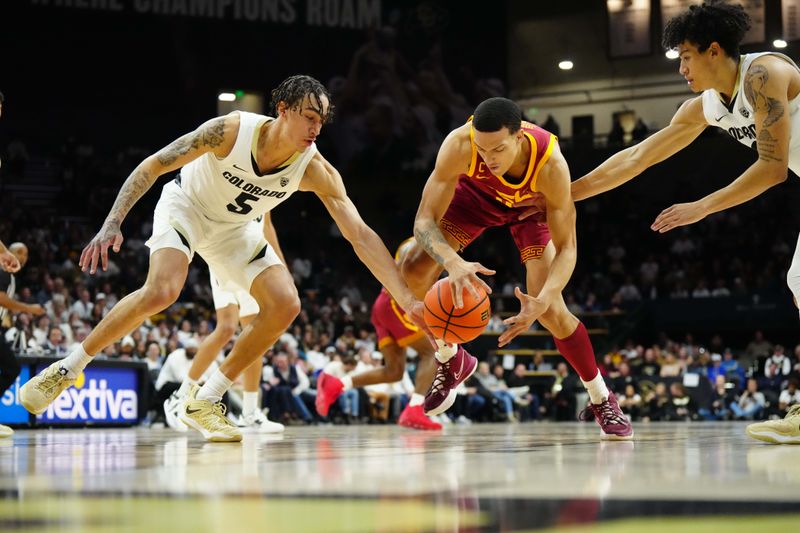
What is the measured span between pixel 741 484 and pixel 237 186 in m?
3.14

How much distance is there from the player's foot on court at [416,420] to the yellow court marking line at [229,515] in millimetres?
5745

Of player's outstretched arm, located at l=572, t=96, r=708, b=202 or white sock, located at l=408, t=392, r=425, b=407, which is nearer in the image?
player's outstretched arm, located at l=572, t=96, r=708, b=202

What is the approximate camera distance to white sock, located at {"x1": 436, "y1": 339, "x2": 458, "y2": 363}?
500cm

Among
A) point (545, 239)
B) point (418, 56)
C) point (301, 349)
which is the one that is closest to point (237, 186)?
point (545, 239)

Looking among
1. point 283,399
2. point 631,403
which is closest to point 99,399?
point 283,399

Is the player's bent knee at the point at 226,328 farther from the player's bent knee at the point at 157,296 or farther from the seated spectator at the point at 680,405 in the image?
the seated spectator at the point at 680,405

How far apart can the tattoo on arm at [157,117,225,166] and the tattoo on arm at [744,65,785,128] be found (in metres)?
2.34

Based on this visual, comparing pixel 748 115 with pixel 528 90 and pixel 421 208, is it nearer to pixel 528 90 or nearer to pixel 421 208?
pixel 421 208

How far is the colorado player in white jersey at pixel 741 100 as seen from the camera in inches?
158

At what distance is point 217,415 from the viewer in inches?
189

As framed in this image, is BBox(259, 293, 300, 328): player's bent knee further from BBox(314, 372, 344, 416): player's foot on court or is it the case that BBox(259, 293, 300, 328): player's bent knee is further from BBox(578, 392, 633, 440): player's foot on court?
BBox(314, 372, 344, 416): player's foot on court

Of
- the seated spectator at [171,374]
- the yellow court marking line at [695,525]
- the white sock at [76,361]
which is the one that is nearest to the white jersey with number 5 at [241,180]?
the white sock at [76,361]

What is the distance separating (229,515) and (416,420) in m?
6.06

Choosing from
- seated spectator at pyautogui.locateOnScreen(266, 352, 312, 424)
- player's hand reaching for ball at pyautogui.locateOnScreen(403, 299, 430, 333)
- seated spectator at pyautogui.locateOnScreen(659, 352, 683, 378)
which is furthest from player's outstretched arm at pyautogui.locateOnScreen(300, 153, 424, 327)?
seated spectator at pyautogui.locateOnScreen(659, 352, 683, 378)
